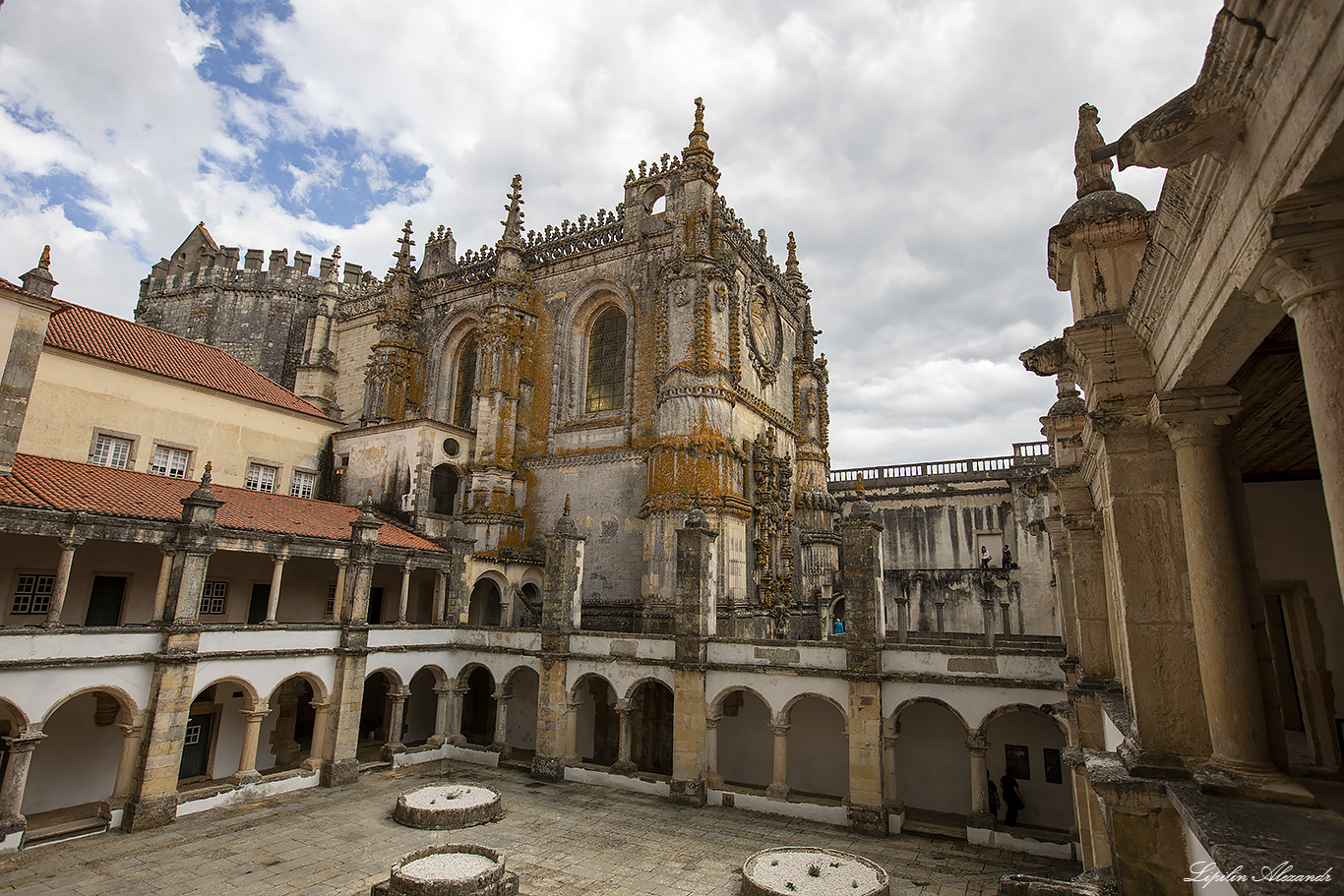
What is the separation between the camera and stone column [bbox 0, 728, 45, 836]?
14.5m

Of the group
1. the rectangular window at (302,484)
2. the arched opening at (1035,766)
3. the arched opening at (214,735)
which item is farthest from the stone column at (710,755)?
the rectangular window at (302,484)

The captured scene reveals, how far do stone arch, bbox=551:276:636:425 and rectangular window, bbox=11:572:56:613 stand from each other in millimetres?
16266

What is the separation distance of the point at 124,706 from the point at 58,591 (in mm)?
3163

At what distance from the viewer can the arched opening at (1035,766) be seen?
18797 millimetres

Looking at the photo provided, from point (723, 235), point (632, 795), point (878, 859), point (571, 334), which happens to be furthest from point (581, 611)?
point (723, 235)

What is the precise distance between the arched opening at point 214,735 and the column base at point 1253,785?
23.5 metres

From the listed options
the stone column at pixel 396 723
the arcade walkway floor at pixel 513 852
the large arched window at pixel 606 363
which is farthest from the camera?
the large arched window at pixel 606 363

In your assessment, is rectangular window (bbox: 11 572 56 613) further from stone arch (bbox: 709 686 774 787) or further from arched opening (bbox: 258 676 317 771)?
stone arch (bbox: 709 686 774 787)

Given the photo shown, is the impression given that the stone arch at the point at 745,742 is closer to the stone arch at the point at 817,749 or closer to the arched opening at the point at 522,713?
the stone arch at the point at 817,749

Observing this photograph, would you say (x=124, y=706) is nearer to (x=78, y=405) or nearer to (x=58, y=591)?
(x=58, y=591)

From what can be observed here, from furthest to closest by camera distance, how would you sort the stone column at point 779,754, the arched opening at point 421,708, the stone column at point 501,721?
the arched opening at point 421,708, the stone column at point 501,721, the stone column at point 779,754

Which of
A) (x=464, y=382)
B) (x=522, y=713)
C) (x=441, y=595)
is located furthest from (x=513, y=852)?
(x=464, y=382)

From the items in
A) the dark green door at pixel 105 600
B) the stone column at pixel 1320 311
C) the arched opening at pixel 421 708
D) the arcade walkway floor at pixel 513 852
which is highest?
the stone column at pixel 1320 311

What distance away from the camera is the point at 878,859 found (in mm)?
14836
